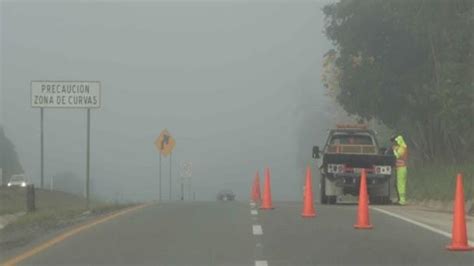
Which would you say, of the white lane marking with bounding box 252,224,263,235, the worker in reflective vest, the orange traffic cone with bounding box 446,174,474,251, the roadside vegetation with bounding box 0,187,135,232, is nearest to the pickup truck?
the worker in reflective vest

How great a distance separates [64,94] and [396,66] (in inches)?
776

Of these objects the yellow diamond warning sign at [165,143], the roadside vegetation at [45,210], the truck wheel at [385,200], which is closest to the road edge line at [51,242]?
the roadside vegetation at [45,210]

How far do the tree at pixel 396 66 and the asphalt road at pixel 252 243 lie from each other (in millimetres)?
15914

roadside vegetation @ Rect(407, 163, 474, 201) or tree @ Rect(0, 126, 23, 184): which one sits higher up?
roadside vegetation @ Rect(407, 163, 474, 201)

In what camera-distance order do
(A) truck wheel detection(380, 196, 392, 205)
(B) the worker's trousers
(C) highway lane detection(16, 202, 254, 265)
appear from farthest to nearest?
(A) truck wheel detection(380, 196, 392, 205)
(B) the worker's trousers
(C) highway lane detection(16, 202, 254, 265)

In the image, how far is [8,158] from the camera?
128 metres

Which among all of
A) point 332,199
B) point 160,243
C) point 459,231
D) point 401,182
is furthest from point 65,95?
point 459,231

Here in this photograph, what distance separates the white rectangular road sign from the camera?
20.0 m

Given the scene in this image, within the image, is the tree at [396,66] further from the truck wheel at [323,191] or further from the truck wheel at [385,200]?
the truck wheel at [323,191]

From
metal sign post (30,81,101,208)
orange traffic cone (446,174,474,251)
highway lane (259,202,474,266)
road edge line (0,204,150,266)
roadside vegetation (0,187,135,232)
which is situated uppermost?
metal sign post (30,81,101,208)

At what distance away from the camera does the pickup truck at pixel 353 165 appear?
22125 millimetres

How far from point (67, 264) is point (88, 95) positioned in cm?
1048

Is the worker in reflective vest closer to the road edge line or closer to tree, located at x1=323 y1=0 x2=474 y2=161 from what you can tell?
tree, located at x1=323 y1=0 x2=474 y2=161

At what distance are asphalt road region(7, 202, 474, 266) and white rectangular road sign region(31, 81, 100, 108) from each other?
16.6ft
